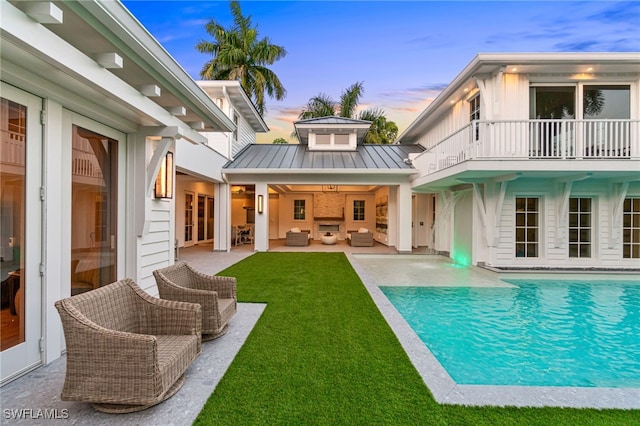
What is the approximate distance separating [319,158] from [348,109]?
10.7 m

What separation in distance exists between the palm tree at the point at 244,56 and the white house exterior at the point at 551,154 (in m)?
13.8

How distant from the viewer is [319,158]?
12938mm

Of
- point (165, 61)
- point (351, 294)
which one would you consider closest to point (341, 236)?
point (351, 294)

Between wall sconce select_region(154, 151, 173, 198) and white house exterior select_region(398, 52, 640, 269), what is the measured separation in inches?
252

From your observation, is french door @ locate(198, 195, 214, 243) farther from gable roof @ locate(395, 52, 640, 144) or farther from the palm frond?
the palm frond

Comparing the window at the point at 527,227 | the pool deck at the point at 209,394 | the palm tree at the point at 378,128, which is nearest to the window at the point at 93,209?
the pool deck at the point at 209,394

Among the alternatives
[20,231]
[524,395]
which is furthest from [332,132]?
[524,395]

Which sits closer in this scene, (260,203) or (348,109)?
(260,203)

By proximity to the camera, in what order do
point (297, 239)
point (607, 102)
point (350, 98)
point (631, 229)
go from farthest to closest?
point (350, 98)
point (297, 239)
point (631, 229)
point (607, 102)

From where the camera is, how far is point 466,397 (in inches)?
96.6

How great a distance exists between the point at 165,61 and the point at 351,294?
4.56 m

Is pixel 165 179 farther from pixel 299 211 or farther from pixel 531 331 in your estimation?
pixel 299 211

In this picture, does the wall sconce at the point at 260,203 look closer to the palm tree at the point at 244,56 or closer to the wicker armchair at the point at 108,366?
the wicker armchair at the point at 108,366

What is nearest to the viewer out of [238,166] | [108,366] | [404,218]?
[108,366]
